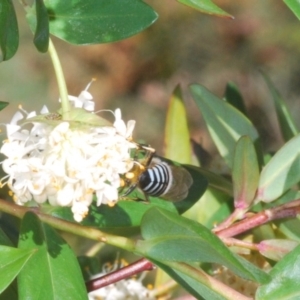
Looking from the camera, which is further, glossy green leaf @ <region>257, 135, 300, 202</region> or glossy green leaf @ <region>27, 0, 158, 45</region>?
glossy green leaf @ <region>257, 135, 300, 202</region>

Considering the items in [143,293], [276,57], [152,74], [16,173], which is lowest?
[152,74]

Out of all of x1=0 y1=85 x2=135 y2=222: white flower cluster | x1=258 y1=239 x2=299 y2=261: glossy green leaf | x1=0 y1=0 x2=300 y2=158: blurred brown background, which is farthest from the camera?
x1=0 y1=0 x2=300 y2=158: blurred brown background

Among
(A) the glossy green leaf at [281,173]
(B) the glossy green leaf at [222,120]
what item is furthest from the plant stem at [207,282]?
(B) the glossy green leaf at [222,120]

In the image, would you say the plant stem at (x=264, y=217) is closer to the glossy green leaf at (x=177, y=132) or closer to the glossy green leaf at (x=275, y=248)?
the glossy green leaf at (x=275, y=248)

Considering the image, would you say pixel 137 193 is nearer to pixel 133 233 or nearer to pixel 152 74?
pixel 133 233

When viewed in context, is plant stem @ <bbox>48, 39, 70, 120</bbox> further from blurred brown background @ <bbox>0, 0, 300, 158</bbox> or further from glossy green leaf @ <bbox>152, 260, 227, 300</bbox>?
blurred brown background @ <bbox>0, 0, 300, 158</bbox>

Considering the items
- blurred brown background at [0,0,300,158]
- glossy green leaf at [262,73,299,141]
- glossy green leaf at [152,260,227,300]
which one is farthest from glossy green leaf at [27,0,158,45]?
blurred brown background at [0,0,300,158]

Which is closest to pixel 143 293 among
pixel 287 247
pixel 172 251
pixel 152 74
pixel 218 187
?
pixel 218 187
